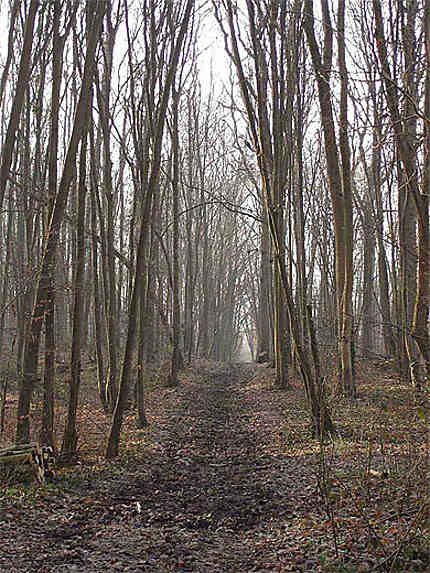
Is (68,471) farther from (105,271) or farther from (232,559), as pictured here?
(105,271)

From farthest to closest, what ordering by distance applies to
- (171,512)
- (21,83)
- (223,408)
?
(223,408), (21,83), (171,512)

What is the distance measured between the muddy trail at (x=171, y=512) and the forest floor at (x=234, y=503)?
0.02 metres

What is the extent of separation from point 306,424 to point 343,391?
7.45 feet

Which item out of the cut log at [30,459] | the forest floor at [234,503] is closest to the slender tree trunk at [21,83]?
the cut log at [30,459]

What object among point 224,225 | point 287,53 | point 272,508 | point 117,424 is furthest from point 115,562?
point 224,225

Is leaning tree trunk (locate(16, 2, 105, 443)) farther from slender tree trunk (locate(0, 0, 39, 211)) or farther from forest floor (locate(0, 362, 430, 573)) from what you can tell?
forest floor (locate(0, 362, 430, 573))

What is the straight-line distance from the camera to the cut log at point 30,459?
7.29 metres

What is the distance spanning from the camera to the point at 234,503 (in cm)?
673

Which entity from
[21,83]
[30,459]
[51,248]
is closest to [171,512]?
[30,459]

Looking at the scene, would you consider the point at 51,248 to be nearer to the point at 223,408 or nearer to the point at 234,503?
the point at 234,503

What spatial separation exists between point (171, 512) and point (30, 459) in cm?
198

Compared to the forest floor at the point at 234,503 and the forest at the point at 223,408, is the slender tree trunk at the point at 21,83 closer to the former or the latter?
the forest at the point at 223,408

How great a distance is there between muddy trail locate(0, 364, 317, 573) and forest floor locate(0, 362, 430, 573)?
0.05ft

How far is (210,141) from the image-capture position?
2839 centimetres
